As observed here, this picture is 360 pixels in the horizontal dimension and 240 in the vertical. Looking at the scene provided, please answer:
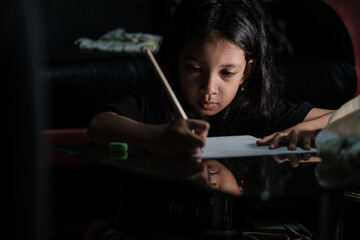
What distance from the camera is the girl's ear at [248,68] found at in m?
0.93

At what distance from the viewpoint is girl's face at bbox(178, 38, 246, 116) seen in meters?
0.79

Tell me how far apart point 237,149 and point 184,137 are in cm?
10

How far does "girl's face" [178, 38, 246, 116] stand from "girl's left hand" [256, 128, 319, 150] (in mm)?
175

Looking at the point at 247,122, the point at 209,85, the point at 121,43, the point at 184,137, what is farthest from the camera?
the point at 121,43

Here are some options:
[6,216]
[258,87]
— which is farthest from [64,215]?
[6,216]

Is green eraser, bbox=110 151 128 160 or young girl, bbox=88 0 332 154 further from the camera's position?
young girl, bbox=88 0 332 154

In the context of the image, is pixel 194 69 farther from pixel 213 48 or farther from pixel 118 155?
pixel 118 155

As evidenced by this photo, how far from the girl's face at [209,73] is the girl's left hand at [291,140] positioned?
0.17 meters

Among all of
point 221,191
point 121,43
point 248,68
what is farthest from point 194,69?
point 121,43

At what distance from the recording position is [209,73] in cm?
78

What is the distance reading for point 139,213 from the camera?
89 centimetres

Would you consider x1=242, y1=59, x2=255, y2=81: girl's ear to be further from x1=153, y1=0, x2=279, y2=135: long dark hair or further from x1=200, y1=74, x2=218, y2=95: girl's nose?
x1=200, y1=74, x2=218, y2=95: girl's nose

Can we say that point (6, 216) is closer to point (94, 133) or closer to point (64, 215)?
point (94, 133)

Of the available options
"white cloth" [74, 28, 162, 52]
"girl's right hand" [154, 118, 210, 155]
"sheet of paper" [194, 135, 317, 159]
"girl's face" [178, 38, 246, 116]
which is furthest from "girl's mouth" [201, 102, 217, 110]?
"white cloth" [74, 28, 162, 52]
